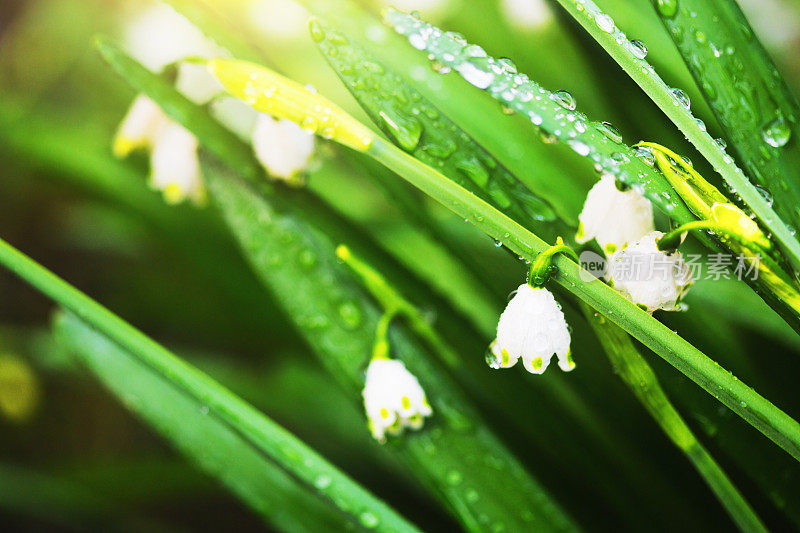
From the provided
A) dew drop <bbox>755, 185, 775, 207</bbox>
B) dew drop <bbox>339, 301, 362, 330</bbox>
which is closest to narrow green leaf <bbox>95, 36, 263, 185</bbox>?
dew drop <bbox>339, 301, 362, 330</bbox>

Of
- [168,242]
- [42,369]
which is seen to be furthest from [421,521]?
[42,369]

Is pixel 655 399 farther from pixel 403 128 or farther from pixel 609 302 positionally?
pixel 403 128

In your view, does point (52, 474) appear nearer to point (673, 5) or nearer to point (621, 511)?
point (621, 511)

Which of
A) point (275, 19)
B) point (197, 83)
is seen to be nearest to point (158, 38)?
point (275, 19)

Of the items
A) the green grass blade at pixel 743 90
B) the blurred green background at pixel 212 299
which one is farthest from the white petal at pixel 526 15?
the green grass blade at pixel 743 90

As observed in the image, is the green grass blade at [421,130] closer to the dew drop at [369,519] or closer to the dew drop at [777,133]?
the dew drop at [777,133]

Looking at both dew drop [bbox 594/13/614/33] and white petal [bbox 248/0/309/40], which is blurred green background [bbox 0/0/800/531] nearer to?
white petal [bbox 248/0/309/40]
